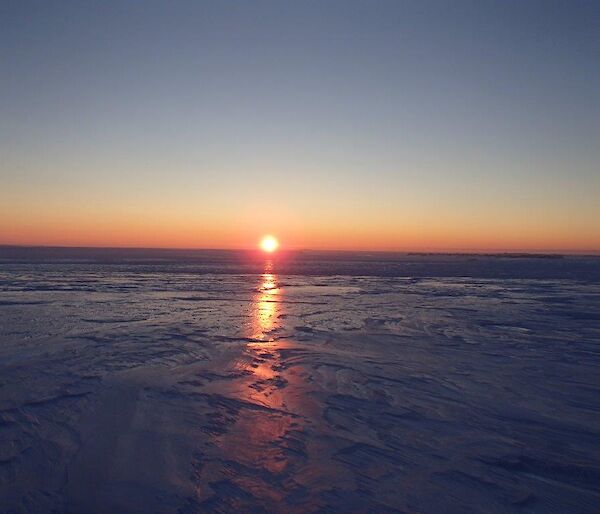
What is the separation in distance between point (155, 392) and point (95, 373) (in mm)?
1439

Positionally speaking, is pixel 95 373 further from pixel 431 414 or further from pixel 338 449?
pixel 431 414

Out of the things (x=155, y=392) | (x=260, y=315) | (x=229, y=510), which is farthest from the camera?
(x=260, y=315)

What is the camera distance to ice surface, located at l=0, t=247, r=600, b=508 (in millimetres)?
4117

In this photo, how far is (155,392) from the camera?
673 centimetres

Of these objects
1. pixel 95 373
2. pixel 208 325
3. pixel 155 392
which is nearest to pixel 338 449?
pixel 155 392

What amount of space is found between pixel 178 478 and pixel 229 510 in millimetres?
744

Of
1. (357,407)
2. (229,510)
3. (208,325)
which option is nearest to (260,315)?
(208,325)

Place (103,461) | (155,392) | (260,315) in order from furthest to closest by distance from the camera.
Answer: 1. (260,315)
2. (155,392)
3. (103,461)

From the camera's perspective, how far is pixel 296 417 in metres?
5.83

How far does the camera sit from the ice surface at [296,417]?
13.5ft

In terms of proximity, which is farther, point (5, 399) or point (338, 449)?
point (5, 399)

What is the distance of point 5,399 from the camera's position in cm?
629

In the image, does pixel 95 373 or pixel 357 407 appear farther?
pixel 95 373

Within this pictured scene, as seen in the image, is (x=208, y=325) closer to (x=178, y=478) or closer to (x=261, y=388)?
(x=261, y=388)
